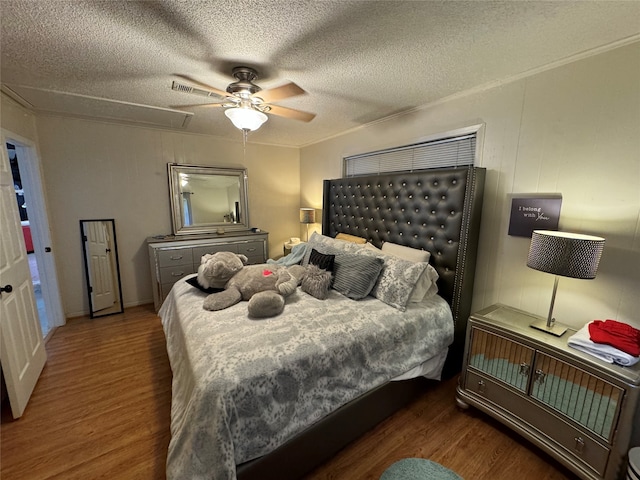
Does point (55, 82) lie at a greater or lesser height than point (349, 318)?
greater

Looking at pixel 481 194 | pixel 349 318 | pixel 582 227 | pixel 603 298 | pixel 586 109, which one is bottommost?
pixel 349 318

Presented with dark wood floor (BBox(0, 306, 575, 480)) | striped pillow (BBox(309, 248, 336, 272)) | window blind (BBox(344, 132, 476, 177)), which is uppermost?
window blind (BBox(344, 132, 476, 177))

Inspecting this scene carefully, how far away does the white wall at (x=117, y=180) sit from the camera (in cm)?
301

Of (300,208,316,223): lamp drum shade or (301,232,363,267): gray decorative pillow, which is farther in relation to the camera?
(300,208,316,223): lamp drum shade

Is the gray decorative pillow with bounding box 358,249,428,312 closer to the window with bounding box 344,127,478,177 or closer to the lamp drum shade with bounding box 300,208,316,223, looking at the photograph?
the window with bounding box 344,127,478,177

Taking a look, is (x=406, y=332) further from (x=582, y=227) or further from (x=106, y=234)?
(x=106, y=234)

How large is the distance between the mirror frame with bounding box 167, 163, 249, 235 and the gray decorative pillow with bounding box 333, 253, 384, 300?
2346mm

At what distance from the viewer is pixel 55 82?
2059mm

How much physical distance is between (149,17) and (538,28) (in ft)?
6.54

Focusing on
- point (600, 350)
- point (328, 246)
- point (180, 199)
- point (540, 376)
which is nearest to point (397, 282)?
point (328, 246)

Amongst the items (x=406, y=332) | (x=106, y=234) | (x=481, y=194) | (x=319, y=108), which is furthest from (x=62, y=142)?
(x=481, y=194)

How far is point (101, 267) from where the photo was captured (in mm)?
3311

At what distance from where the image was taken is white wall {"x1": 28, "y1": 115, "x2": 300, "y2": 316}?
3.01m

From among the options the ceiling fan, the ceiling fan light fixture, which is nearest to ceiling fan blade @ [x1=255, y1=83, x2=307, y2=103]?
the ceiling fan
